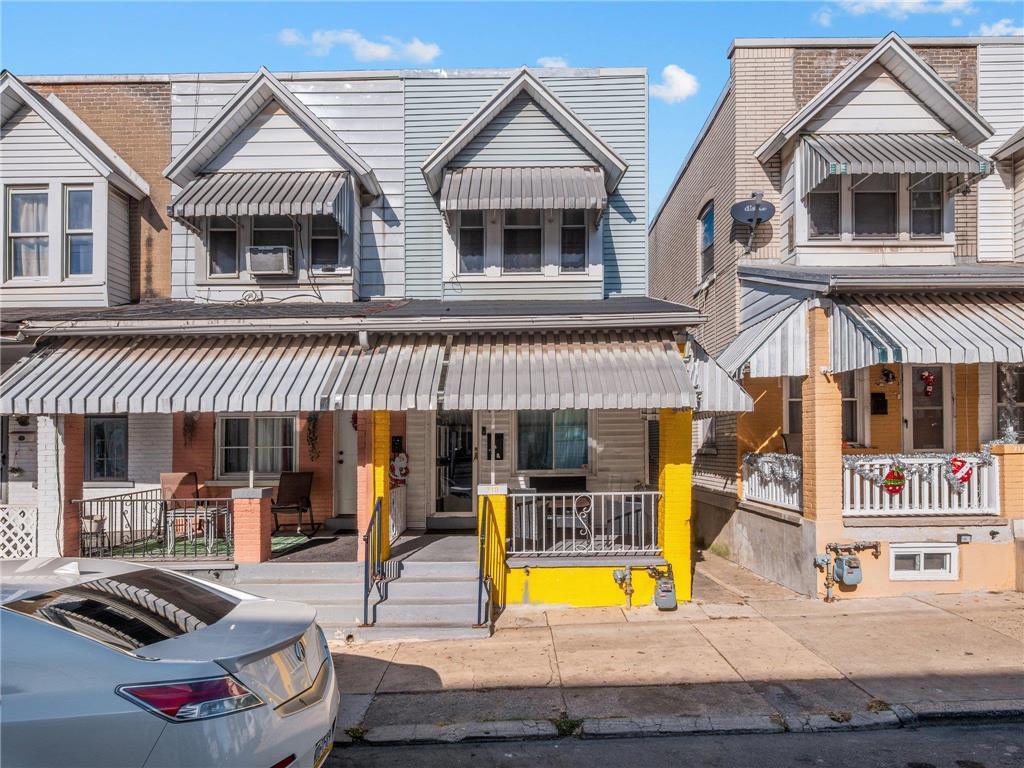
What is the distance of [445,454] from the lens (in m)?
11.4

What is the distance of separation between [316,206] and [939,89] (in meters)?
10.4

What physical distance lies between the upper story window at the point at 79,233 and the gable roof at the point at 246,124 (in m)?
1.68

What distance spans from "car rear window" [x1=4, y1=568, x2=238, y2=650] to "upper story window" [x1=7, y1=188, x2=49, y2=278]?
30.1 feet

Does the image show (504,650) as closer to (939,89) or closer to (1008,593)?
(1008,593)

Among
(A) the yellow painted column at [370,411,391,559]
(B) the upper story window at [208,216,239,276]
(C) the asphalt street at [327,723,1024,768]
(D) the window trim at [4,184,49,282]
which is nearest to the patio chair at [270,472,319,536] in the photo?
(A) the yellow painted column at [370,411,391,559]

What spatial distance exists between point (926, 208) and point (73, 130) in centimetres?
1476

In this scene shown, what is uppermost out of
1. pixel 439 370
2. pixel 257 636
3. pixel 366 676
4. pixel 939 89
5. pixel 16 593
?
pixel 939 89

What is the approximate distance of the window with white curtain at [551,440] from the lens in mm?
11406

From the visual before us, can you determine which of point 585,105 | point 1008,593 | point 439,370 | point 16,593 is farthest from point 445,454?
point 1008,593

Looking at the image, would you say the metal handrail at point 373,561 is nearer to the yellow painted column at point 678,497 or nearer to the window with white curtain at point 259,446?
the window with white curtain at point 259,446

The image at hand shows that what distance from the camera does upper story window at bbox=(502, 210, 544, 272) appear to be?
11.5m

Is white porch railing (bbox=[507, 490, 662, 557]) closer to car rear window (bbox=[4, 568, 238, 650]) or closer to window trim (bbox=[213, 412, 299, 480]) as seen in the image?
window trim (bbox=[213, 412, 299, 480])

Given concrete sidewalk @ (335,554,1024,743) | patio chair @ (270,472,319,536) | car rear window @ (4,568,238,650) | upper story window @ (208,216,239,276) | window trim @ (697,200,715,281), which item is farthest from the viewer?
window trim @ (697,200,715,281)

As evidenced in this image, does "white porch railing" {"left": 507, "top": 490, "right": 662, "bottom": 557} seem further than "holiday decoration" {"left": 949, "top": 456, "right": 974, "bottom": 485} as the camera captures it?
No
